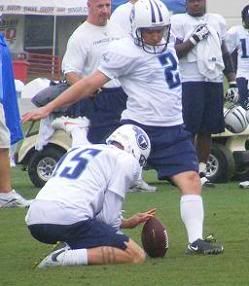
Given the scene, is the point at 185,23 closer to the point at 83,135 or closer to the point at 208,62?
the point at 208,62

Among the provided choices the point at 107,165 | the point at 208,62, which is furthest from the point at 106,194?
the point at 208,62

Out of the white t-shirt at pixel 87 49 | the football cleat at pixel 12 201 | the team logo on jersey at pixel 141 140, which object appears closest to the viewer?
the team logo on jersey at pixel 141 140

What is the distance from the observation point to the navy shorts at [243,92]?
47.7 feet

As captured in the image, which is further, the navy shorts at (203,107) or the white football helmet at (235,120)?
the white football helmet at (235,120)

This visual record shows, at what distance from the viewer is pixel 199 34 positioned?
13.1 meters

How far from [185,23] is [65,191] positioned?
5691 millimetres

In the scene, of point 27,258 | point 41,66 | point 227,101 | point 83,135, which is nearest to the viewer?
point 27,258

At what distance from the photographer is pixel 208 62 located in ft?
42.9

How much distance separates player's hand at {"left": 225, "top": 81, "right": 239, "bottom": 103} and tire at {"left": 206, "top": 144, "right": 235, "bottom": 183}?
1.76 feet

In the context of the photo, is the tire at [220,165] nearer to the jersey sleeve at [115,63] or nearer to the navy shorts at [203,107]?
the navy shorts at [203,107]

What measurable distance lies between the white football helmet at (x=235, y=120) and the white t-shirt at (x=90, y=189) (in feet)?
18.6

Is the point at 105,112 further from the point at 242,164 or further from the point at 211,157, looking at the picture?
the point at 242,164

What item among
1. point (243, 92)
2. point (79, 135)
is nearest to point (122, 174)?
point (79, 135)

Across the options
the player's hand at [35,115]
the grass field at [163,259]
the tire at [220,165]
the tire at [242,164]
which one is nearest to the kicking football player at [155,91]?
the player's hand at [35,115]
